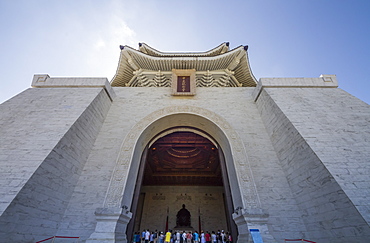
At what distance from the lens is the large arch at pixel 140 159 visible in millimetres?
4262

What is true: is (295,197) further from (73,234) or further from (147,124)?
(73,234)

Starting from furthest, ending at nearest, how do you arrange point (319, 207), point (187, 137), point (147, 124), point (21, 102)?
1. point (187, 137)
2. point (147, 124)
3. point (21, 102)
4. point (319, 207)

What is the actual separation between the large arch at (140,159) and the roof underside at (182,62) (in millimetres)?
2702

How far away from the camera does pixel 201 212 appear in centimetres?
1172

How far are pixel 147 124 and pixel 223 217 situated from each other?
9210mm

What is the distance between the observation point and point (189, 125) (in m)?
7.11

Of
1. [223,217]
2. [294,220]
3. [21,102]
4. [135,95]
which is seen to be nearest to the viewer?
[294,220]

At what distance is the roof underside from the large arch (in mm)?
2702

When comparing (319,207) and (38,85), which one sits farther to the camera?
(38,85)

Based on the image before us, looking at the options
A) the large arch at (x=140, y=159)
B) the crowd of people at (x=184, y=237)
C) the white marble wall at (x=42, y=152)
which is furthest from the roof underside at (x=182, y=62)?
the crowd of people at (x=184, y=237)

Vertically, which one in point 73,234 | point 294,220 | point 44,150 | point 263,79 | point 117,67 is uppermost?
point 117,67

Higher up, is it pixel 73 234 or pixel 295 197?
pixel 295 197

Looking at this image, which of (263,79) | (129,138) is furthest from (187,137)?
(263,79)

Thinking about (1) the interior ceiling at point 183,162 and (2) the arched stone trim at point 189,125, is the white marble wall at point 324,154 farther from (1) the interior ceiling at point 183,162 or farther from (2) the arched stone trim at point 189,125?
(1) the interior ceiling at point 183,162
